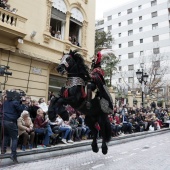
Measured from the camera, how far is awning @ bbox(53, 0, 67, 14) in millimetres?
14042

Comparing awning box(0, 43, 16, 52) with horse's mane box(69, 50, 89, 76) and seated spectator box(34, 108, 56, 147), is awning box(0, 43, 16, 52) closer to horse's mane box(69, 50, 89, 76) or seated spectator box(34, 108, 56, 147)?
seated spectator box(34, 108, 56, 147)

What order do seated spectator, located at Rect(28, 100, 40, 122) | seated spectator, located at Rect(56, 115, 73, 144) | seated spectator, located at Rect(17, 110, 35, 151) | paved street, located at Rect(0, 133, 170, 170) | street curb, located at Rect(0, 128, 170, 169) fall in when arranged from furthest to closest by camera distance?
1. seated spectator, located at Rect(56, 115, 73, 144)
2. seated spectator, located at Rect(28, 100, 40, 122)
3. seated spectator, located at Rect(17, 110, 35, 151)
4. street curb, located at Rect(0, 128, 170, 169)
5. paved street, located at Rect(0, 133, 170, 170)

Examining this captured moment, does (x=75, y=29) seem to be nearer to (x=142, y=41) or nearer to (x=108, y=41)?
(x=108, y=41)

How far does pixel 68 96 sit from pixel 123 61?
4100 cm

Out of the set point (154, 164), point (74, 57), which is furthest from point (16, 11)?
point (154, 164)

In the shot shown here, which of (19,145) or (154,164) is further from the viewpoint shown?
(19,145)

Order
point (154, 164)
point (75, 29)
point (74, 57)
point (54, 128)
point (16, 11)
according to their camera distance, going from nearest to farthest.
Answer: point (74, 57) < point (154, 164) < point (54, 128) < point (16, 11) < point (75, 29)

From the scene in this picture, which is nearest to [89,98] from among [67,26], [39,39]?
[39,39]

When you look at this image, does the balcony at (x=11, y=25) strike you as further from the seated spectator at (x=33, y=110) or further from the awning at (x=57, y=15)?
the seated spectator at (x=33, y=110)

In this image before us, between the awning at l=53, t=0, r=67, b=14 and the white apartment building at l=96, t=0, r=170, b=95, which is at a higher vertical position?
the white apartment building at l=96, t=0, r=170, b=95

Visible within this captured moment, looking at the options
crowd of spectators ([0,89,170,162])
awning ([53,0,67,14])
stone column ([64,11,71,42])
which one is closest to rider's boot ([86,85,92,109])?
crowd of spectators ([0,89,170,162])

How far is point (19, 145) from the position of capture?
7492 millimetres

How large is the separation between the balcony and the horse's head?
653cm

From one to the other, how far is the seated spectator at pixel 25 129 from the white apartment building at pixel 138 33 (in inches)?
1247
